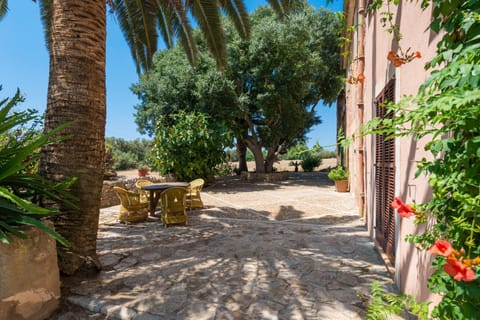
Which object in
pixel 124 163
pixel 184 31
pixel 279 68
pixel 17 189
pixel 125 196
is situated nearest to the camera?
pixel 17 189

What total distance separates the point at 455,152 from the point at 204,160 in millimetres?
12012

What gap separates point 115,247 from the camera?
187 inches

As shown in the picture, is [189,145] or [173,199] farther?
[189,145]

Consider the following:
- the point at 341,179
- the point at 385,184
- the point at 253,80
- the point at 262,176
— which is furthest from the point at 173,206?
the point at 262,176

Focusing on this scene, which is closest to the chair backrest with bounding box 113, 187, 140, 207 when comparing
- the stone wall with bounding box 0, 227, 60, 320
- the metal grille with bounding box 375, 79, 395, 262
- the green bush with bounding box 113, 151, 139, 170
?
the stone wall with bounding box 0, 227, 60, 320

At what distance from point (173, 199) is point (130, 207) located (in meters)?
1.18

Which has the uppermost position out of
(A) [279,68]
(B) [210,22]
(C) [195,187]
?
(A) [279,68]

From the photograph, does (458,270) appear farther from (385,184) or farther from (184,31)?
(184,31)

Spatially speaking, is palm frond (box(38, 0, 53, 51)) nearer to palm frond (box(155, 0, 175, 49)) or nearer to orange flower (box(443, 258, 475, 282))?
palm frond (box(155, 0, 175, 49))

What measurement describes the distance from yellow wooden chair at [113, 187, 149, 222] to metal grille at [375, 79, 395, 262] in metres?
5.39

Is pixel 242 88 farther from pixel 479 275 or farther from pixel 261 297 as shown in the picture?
pixel 479 275

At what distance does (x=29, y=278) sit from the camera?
7.97ft

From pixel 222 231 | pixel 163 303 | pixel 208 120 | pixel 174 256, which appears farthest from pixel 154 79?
pixel 163 303

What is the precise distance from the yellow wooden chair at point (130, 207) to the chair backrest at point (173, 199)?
0.89 meters
